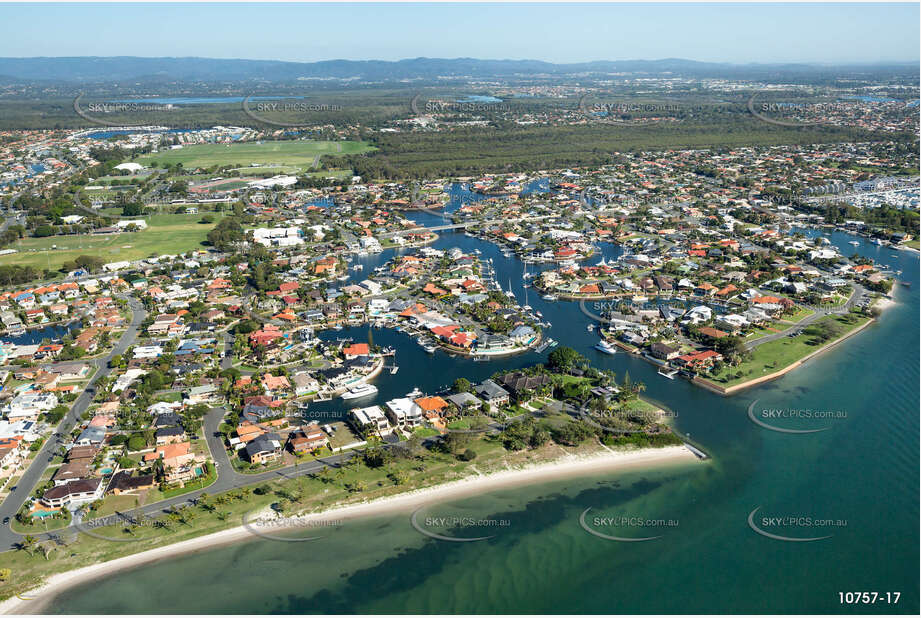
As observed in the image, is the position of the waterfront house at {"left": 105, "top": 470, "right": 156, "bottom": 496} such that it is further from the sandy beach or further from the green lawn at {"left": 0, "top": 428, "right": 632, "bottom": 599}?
the sandy beach

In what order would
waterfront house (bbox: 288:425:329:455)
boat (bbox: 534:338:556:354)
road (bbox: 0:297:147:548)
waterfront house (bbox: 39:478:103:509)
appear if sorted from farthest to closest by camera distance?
boat (bbox: 534:338:556:354) → waterfront house (bbox: 288:425:329:455) → waterfront house (bbox: 39:478:103:509) → road (bbox: 0:297:147:548)

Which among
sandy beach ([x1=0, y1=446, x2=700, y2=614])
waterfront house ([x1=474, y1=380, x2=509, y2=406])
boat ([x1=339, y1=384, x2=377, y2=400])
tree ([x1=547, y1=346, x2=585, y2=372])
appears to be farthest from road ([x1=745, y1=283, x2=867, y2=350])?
boat ([x1=339, y1=384, x2=377, y2=400])

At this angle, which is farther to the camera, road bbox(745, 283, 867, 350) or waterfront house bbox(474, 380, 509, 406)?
road bbox(745, 283, 867, 350)

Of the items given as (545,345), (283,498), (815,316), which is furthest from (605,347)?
(283,498)

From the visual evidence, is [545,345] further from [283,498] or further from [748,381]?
[283,498]

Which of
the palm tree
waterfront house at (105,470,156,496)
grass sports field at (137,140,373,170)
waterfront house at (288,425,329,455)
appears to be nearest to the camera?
the palm tree

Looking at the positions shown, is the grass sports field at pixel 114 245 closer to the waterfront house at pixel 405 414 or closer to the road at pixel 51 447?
the road at pixel 51 447
